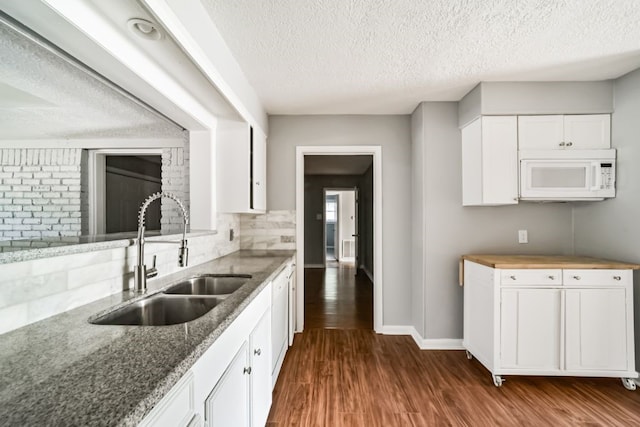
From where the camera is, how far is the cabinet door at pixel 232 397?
100cm

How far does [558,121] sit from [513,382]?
2173 mm

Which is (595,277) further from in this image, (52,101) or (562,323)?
(52,101)

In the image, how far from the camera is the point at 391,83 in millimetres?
2561

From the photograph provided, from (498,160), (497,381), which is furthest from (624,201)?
(497,381)

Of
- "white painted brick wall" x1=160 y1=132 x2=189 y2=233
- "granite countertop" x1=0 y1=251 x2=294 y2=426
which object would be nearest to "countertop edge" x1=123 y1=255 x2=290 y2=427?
"granite countertop" x1=0 y1=251 x2=294 y2=426

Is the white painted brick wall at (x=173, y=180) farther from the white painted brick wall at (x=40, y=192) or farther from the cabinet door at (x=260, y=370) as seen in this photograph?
the cabinet door at (x=260, y=370)

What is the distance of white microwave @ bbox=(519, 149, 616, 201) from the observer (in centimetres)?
245

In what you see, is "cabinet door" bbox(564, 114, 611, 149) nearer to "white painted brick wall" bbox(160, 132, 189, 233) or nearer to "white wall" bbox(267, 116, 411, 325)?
"white wall" bbox(267, 116, 411, 325)

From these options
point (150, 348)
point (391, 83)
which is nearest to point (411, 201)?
point (391, 83)

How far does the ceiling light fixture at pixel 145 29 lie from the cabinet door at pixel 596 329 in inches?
120

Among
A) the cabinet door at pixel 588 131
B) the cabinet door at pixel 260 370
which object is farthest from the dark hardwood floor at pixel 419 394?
the cabinet door at pixel 588 131

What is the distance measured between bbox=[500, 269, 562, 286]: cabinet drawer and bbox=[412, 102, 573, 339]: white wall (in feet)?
2.12

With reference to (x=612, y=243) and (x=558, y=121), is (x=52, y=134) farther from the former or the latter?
(x=612, y=243)

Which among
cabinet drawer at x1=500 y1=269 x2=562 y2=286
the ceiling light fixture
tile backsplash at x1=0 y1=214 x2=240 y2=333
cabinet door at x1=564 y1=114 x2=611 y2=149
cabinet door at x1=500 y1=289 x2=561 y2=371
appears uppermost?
the ceiling light fixture
